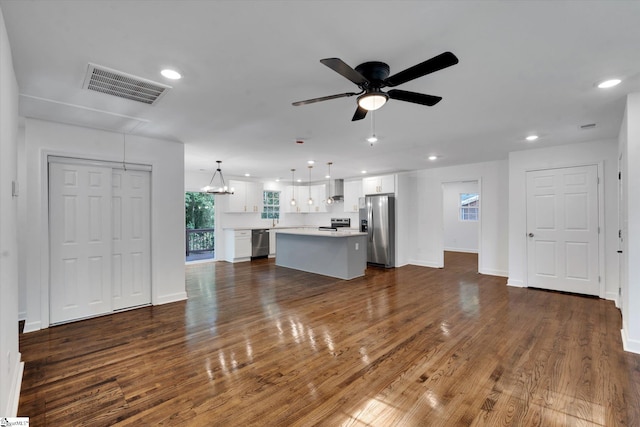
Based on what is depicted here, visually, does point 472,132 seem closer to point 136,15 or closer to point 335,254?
point 335,254

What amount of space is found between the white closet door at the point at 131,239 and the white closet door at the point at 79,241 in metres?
0.11

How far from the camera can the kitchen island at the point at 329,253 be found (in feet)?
19.6

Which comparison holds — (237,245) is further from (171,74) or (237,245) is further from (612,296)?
(612,296)

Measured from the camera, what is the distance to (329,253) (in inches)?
247

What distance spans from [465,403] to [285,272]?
497 cm

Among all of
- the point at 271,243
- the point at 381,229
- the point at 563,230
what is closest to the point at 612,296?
the point at 563,230

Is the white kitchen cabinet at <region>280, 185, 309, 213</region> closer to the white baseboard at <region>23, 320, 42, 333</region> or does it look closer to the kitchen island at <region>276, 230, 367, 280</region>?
the kitchen island at <region>276, 230, 367, 280</region>

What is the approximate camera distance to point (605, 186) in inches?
180

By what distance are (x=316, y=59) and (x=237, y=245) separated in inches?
261

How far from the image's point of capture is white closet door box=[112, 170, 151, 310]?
4.06 m

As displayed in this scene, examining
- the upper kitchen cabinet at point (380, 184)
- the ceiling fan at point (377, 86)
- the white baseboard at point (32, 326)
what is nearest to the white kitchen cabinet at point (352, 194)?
the upper kitchen cabinet at point (380, 184)

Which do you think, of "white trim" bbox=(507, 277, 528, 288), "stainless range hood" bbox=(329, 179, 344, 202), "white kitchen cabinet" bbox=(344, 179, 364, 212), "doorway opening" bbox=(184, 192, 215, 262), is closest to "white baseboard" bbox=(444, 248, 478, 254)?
"white kitchen cabinet" bbox=(344, 179, 364, 212)

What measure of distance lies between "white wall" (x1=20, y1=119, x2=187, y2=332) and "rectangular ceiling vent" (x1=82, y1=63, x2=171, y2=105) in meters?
1.45

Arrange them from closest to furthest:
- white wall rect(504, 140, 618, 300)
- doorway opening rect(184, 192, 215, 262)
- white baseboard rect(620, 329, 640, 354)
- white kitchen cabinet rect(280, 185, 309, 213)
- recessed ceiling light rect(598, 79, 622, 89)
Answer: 1. recessed ceiling light rect(598, 79, 622, 89)
2. white baseboard rect(620, 329, 640, 354)
3. white wall rect(504, 140, 618, 300)
4. doorway opening rect(184, 192, 215, 262)
5. white kitchen cabinet rect(280, 185, 309, 213)
